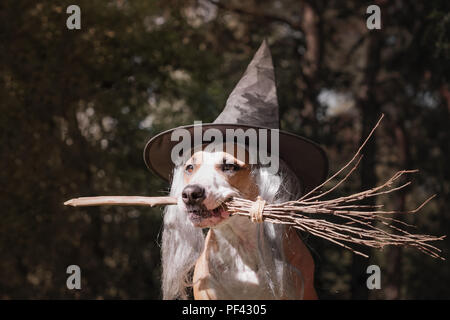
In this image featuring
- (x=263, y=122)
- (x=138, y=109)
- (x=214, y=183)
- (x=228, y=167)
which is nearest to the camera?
(x=214, y=183)

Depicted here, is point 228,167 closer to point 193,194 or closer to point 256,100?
point 193,194

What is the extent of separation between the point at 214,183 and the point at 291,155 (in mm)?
808

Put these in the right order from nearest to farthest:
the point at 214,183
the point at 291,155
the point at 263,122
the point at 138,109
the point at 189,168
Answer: the point at 214,183 → the point at 189,168 → the point at 263,122 → the point at 291,155 → the point at 138,109

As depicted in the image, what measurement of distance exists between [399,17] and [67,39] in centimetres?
412

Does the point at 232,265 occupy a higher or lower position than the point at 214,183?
lower

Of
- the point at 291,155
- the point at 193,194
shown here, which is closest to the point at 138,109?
the point at 291,155

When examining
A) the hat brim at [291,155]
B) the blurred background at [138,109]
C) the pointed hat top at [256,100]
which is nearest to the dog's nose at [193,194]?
the hat brim at [291,155]

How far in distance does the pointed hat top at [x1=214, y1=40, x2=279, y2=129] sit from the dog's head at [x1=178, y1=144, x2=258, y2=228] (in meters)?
0.30

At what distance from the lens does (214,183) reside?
3.05 metres

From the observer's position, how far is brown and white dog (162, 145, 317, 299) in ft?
9.97

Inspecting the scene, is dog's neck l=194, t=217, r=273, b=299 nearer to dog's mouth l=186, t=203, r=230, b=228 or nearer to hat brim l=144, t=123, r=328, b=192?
dog's mouth l=186, t=203, r=230, b=228

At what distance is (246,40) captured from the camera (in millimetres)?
7047

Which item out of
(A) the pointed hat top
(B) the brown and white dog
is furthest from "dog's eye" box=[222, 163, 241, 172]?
(A) the pointed hat top

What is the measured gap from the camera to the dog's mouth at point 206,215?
2.97m
